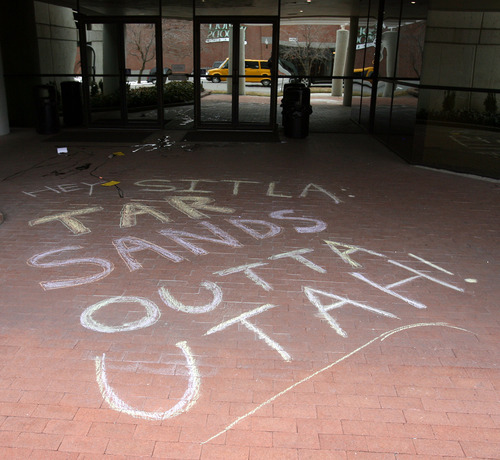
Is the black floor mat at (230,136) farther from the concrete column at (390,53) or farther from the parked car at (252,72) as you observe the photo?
the concrete column at (390,53)

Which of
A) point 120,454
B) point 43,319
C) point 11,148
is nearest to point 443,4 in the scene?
point 11,148

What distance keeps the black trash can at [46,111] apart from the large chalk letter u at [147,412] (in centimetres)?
1083

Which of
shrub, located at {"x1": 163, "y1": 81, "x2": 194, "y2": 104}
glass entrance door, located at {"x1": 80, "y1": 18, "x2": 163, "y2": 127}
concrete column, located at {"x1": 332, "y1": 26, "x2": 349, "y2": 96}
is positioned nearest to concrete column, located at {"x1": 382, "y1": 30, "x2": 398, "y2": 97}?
concrete column, located at {"x1": 332, "y1": 26, "x2": 349, "y2": 96}

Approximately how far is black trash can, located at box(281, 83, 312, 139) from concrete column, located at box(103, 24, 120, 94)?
15.8 feet

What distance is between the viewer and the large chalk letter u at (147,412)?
3016 mm

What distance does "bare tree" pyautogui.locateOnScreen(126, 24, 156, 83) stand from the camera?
13.5m

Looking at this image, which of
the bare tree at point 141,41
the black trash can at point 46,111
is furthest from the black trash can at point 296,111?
the black trash can at point 46,111

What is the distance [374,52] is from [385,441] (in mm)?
12946

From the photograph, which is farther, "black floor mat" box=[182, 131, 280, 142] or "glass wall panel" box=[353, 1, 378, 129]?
"glass wall panel" box=[353, 1, 378, 129]

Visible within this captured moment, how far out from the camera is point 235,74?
13523 mm

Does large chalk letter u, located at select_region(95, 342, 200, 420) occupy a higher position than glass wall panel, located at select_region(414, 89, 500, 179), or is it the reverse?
glass wall panel, located at select_region(414, 89, 500, 179)

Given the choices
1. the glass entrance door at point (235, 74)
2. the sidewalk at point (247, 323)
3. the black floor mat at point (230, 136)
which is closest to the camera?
the sidewalk at point (247, 323)

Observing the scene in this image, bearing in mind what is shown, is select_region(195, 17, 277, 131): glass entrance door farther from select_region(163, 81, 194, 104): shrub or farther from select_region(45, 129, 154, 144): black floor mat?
select_region(45, 129, 154, 144): black floor mat

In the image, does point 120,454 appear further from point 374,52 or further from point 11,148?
point 374,52
